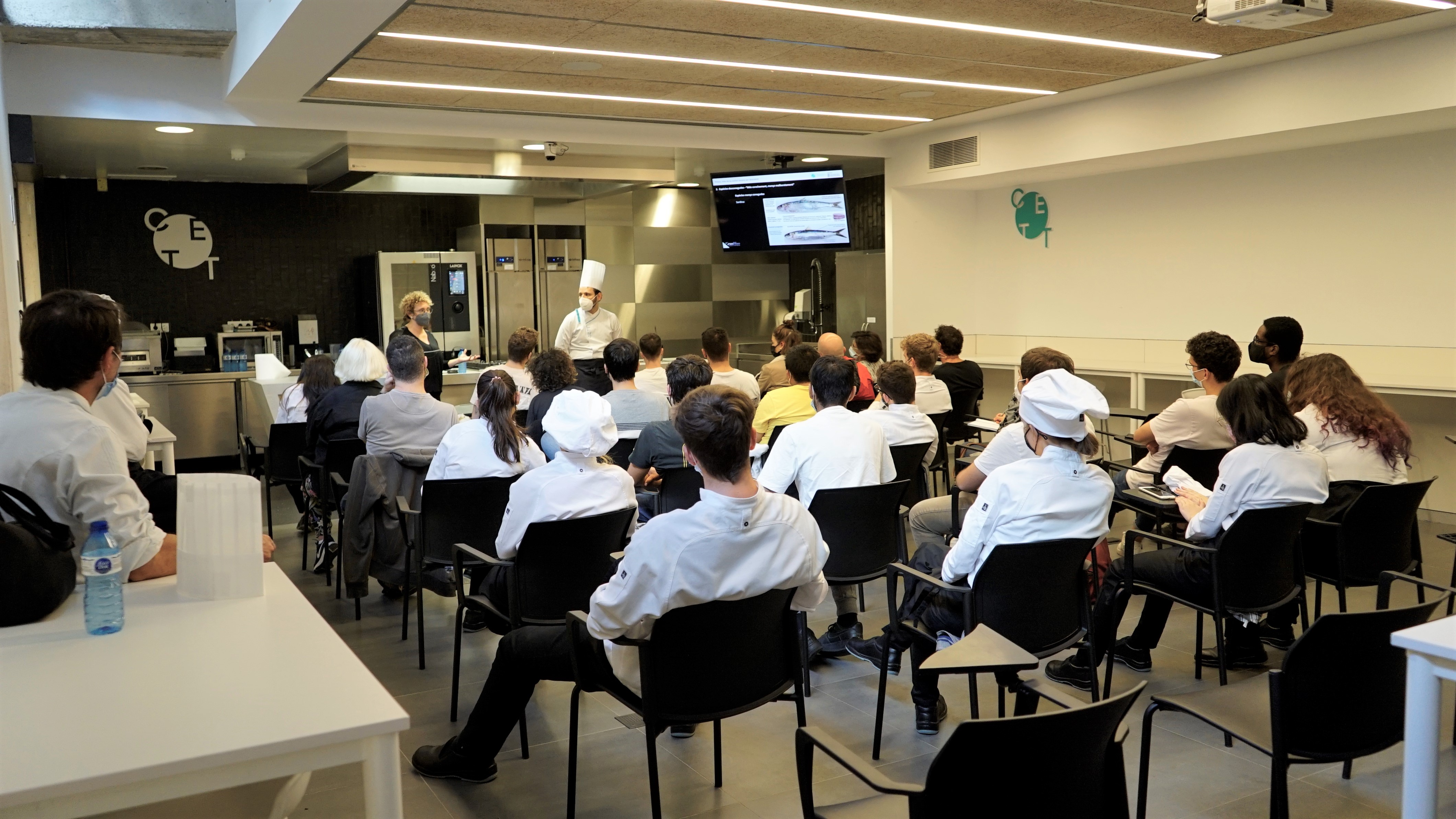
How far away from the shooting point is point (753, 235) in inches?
345

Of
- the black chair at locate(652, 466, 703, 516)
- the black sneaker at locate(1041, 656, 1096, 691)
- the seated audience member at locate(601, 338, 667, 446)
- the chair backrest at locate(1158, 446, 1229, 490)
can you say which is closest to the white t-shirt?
the chair backrest at locate(1158, 446, 1229, 490)

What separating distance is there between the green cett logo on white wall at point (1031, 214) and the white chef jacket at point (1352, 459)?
5210 mm

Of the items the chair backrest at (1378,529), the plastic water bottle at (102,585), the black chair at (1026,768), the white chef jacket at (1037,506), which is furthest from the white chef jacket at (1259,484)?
the plastic water bottle at (102,585)

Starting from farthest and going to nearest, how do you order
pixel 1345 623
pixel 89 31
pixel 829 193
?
pixel 829 193
pixel 89 31
pixel 1345 623

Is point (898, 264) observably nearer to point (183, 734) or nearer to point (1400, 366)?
point (1400, 366)

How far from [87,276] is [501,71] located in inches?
235

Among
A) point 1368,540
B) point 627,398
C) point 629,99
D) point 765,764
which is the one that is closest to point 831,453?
point 765,764

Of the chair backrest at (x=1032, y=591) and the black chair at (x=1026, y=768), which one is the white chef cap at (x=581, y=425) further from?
the black chair at (x=1026, y=768)

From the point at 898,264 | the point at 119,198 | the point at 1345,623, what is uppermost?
the point at 119,198

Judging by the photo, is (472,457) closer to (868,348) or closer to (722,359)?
(722,359)

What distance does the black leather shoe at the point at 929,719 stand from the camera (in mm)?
3291

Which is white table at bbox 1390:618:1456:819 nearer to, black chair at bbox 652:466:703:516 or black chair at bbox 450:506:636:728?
black chair at bbox 450:506:636:728

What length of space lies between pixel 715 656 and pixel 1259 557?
6.36 feet

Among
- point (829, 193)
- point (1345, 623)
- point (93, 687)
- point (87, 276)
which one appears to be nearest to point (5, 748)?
point (93, 687)
